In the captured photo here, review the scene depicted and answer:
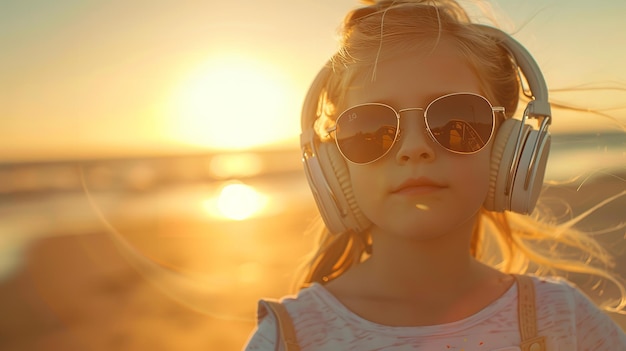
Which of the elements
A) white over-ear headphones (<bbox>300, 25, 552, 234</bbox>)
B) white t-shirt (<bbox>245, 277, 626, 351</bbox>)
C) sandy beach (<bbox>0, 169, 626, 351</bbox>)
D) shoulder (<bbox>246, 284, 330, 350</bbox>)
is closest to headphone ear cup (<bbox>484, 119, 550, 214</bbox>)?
white over-ear headphones (<bbox>300, 25, 552, 234</bbox>)

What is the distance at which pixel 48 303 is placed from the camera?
19.9 ft

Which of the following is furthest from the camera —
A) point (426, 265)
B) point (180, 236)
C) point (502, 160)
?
point (180, 236)

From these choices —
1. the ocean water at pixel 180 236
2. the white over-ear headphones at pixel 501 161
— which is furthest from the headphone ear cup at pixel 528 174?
the ocean water at pixel 180 236

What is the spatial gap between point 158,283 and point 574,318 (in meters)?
5.13

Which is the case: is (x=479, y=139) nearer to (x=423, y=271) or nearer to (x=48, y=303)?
(x=423, y=271)

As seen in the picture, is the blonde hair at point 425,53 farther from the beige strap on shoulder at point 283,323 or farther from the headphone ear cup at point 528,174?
the beige strap on shoulder at point 283,323

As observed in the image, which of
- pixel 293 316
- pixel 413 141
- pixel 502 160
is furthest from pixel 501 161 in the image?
pixel 293 316

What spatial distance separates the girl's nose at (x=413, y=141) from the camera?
1.88 m

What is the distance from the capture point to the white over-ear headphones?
1.95 metres

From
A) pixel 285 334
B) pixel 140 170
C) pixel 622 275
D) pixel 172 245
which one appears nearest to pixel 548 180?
pixel 622 275

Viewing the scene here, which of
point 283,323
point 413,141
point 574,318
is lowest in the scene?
point 574,318

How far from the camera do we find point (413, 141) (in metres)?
1.88

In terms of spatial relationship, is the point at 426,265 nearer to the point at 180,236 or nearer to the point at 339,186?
the point at 339,186

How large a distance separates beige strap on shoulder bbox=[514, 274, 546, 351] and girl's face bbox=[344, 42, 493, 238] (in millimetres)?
311
